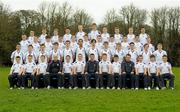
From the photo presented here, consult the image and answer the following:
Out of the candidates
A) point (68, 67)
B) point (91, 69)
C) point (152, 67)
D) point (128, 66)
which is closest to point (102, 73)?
point (91, 69)

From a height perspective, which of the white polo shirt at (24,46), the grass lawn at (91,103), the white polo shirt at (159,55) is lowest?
the grass lawn at (91,103)

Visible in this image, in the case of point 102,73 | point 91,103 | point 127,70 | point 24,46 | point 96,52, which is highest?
point 24,46

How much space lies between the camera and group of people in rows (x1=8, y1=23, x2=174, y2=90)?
18.4 metres

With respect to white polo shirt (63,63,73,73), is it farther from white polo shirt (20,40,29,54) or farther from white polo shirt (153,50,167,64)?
white polo shirt (153,50,167,64)

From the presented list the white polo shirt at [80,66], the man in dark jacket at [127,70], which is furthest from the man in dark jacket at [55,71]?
the man in dark jacket at [127,70]

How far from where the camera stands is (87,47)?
19375 millimetres

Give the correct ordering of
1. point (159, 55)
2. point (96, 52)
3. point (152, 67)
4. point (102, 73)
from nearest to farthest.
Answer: point (152, 67) → point (102, 73) → point (159, 55) → point (96, 52)

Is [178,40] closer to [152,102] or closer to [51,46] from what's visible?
[51,46]

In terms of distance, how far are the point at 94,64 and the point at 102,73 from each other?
1.73 ft

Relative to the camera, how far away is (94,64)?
1850cm

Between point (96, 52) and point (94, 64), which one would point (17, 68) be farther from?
point (96, 52)

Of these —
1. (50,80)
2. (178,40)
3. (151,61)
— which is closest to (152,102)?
(151,61)

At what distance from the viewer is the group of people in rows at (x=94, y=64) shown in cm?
1838

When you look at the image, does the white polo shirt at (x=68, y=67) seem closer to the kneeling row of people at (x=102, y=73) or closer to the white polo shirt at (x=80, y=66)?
the kneeling row of people at (x=102, y=73)
